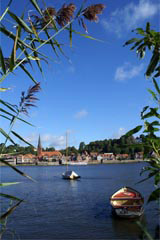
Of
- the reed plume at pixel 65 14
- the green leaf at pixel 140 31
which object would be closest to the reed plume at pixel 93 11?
the reed plume at pixel 65 14

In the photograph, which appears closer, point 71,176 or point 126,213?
point 126,213

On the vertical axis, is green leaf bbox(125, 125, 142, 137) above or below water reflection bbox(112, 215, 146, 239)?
above

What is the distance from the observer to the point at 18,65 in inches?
101

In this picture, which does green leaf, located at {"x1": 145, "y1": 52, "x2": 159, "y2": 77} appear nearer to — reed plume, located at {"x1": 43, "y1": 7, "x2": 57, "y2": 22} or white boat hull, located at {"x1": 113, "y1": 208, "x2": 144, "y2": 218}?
reed plume, located at {"x1": 43, "y1": 7, "x2": 57, "y2": 22}

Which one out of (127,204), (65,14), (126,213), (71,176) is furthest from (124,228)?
(71,176)

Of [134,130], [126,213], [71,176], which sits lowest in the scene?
[126,213]

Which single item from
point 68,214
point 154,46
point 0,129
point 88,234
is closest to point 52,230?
point 88,234

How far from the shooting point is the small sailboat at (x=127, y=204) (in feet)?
70.0

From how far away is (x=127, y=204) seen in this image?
22.8 m

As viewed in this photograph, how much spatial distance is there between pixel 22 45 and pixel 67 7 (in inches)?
25.1

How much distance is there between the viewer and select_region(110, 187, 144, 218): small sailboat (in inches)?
840

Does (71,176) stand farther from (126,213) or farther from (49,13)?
(49,13)

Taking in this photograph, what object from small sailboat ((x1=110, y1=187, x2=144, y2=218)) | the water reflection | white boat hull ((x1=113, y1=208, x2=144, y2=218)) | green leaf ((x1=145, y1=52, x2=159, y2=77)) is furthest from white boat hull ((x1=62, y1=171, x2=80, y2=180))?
green leaf ((x1=145, y1=52, x2=159, y2=77))

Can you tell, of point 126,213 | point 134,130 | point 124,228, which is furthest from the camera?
point 126,213
